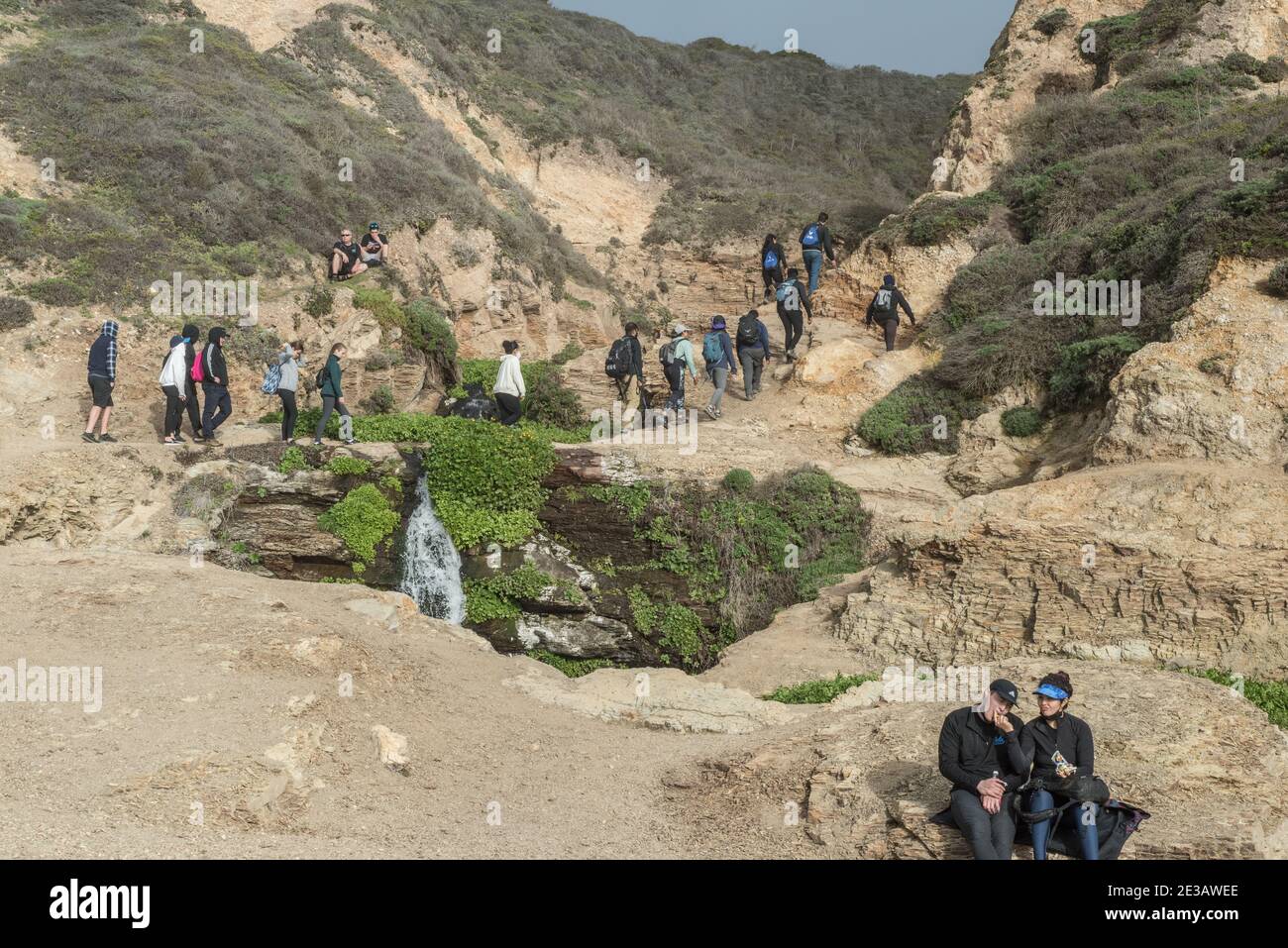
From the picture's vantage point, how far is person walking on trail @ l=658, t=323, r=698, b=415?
19141 mm

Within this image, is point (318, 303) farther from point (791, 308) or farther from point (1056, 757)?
point (1056, 757)

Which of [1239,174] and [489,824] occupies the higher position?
[1239,174]

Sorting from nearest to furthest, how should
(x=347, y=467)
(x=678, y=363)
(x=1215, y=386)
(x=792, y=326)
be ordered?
(x=1215, y=386) < (x=347, y=467) < (x=678, y=363) < (x=792, y=326)

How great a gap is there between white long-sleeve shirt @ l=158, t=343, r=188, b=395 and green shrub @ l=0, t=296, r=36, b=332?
150 inches

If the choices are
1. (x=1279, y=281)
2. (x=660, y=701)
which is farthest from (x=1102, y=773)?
(x=1279, y=281)

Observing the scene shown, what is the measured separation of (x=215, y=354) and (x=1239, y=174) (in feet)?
54.3

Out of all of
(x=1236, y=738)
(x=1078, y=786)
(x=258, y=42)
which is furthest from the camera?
(x=258, y=42)

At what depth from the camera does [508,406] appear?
58.5ft

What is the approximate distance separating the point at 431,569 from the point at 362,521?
4.30 ft

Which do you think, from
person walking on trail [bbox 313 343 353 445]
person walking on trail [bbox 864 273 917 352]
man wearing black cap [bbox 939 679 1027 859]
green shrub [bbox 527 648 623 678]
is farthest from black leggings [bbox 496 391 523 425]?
man wearing black cap [bbox 939 679 1027 859]

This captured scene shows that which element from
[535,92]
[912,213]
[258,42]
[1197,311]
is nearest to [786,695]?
[1197,311]

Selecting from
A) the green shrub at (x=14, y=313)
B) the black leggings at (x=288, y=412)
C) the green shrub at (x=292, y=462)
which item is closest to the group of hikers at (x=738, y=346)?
the black leggings at (x=288, y=412)

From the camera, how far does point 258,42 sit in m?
33.0

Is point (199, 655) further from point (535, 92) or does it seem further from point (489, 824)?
point (535, 92)
